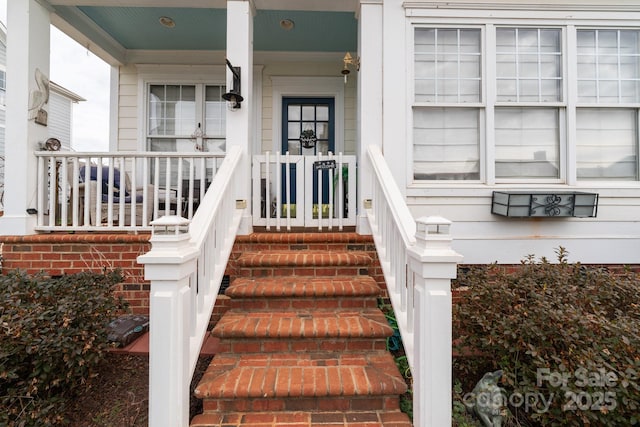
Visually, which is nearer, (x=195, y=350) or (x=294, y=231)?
(x=195, y=350)

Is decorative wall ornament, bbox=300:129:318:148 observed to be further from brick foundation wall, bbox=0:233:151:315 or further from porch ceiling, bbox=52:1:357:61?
brick foundation wall, bbox=0:233:151:315

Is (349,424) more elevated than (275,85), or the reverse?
(275,85)

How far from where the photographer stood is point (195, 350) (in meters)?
1.76

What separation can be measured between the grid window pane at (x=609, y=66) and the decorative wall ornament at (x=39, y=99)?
5.56 metres

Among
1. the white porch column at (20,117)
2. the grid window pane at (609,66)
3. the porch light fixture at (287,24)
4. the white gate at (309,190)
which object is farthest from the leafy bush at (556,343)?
the white porch column at (20,117)

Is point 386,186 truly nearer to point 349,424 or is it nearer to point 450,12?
point 349,424

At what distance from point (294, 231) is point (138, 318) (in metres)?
1.63

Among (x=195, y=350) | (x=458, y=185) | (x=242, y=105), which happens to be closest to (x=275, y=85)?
(x=242, y=105)

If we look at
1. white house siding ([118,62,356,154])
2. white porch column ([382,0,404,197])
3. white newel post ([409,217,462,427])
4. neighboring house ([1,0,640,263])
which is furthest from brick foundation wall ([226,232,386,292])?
white house siding ([118,62,356,154])

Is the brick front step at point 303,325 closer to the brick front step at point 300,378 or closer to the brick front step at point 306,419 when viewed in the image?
the brick front step at point 300,378

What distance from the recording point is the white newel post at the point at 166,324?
1490 millimetres

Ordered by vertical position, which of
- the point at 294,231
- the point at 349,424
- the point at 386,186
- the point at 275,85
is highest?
the point at 275,85

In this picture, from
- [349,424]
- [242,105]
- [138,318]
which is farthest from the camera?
[242,105]

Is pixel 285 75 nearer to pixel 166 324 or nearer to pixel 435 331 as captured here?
pixel 166 324
